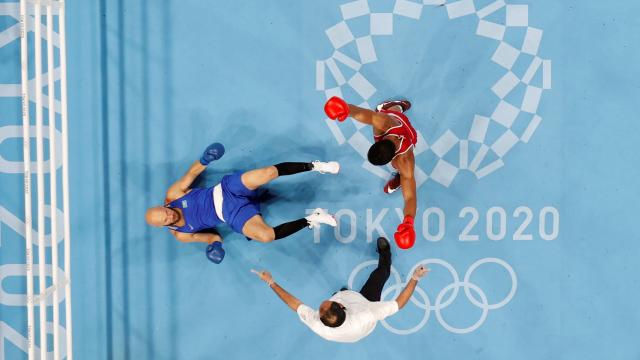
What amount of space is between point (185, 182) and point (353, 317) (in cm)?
171

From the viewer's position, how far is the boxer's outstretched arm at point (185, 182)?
415 cm

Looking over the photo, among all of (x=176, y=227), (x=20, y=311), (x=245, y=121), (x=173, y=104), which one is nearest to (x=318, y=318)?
(x=176, y=227)

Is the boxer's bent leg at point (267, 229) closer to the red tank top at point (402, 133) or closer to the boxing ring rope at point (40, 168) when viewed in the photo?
the red tank top at point (402, 133)

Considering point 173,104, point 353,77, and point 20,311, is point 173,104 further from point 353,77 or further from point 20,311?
point 20,311

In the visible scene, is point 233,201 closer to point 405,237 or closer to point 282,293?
point 282,293

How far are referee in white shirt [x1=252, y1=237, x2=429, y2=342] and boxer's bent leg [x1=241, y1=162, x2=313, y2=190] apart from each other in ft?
2.46

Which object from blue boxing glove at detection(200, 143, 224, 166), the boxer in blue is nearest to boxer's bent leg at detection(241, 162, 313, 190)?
the boxer in blue

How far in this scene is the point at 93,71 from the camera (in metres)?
4.43

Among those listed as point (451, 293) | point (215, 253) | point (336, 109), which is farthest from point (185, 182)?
point (451, 293)

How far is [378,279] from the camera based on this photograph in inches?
170

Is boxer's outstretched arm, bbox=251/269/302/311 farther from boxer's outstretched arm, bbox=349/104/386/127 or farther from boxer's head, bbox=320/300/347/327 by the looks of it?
boxer's outstretched arm, bbox=349/104/386/127

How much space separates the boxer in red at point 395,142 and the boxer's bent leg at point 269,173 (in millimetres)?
544

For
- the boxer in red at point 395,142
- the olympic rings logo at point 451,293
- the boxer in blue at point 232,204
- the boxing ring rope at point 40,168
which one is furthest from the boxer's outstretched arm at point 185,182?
the olympic rings logo at point 451,293

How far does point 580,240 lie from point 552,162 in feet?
2.36
